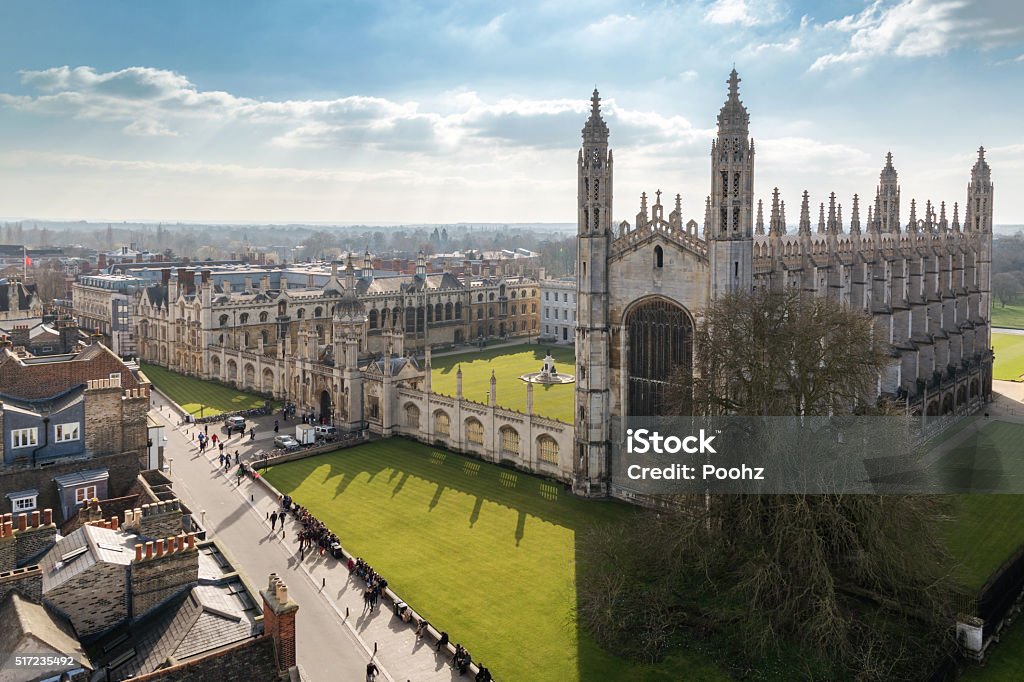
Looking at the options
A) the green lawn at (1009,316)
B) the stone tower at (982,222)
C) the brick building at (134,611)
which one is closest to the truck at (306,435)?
the brick building at (134,611)

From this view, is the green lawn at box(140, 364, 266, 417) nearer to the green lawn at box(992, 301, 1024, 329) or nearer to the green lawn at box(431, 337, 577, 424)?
the green lawn at box(431, 337, 577, 424)

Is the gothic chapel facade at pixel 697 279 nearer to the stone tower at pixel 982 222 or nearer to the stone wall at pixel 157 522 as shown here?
the stone tower at pixel 982 222

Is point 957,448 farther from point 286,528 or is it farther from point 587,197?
point 286,528

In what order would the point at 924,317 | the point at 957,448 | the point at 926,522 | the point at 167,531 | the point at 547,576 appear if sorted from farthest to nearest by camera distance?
1. the point at 924,317
2. the point at 957,448
3. the point at 547,576
4. the point at 926,522
5. the point at 167,531

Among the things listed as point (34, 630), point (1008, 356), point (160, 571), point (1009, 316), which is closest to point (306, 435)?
point (160, 571)

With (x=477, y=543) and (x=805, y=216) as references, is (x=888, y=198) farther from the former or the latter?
(x=477, y=543)

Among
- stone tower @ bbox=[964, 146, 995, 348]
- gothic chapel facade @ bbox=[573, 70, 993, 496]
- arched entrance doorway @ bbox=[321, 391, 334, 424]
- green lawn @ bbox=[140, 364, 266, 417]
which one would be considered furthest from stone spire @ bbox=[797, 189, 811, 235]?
green lawn @ bbox=[140, 364, 266, 417]

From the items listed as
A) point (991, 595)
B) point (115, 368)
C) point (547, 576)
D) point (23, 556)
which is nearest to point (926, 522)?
point (991, 595)
